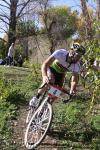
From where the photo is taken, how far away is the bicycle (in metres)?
7.66

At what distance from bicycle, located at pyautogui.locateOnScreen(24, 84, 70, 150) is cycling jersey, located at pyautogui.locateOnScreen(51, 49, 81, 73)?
0.58 metres

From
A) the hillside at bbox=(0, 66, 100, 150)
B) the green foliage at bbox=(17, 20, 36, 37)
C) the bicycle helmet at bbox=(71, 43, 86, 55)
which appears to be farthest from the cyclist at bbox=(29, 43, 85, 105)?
the green foliage at bbox=(17, 20, 36, 37)

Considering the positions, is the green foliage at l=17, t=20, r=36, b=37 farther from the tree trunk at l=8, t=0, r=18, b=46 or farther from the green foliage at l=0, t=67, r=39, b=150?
the green foliage at l=0, t=67, r=39, b=150

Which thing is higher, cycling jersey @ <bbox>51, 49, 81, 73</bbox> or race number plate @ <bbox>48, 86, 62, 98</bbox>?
cycling jersey @ <bbox>51, 49, 81, 73</bbox>

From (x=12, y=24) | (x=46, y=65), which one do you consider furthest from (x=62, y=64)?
→ (x=12, y=24)

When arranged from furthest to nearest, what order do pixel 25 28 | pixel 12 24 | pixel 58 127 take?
pixel 25 28 → pixel 12 24 → pixel 58 127

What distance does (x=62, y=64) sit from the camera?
8.36 meters

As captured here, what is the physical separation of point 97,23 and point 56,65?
113cm

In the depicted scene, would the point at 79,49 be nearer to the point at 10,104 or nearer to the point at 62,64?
the point at 62,64

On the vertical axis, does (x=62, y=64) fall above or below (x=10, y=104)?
above

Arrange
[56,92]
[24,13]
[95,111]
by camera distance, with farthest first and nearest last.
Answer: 1. [24,13]
2. [95,111]
3. [56,92]

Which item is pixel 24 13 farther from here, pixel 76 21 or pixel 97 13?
pixel 97 13

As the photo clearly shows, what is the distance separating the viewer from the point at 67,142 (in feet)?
27.6

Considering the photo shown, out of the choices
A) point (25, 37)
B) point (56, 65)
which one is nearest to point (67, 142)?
point (56, 65)
